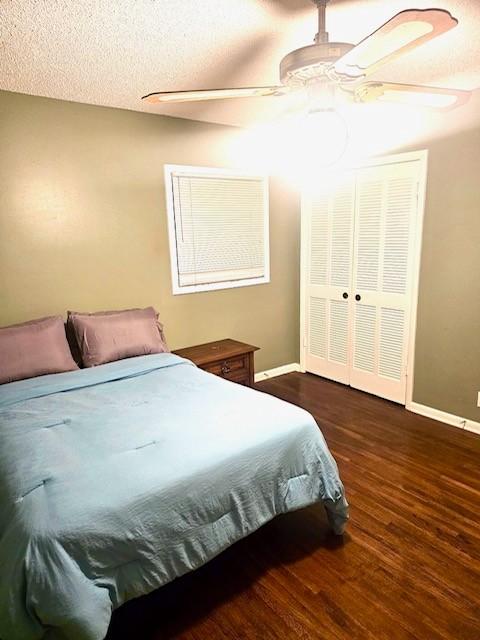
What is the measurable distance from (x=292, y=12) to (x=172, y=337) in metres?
2.40

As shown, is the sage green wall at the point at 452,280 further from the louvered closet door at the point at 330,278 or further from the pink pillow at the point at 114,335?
the pink pillow at the point at 114,335

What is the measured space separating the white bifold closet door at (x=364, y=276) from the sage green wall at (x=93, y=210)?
97cm

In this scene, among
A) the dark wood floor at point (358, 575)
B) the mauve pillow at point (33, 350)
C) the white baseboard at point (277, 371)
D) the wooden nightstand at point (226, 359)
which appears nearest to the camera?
the dark wood floor at point (358, 575)

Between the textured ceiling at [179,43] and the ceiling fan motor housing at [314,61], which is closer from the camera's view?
the ceiling fan motor housing at [314,61]

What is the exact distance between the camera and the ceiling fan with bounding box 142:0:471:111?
1048 millimetres

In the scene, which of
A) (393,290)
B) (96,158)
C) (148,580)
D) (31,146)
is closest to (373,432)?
(393,290)

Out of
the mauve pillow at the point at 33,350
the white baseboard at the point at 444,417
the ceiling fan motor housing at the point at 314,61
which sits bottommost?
the white baseboard at the point at 444,417

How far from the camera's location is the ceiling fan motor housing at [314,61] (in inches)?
53.9

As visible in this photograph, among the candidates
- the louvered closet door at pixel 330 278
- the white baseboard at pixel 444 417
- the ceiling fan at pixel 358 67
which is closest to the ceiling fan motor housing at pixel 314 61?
the ceiling fan at pixel 358 67

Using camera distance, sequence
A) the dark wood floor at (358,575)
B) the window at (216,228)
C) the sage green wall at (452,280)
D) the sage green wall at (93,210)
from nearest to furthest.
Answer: the dark wood floor at (358,575)
the sage green wall at (93,210)
the sage green wall at (452,280)
the window at (216,228)

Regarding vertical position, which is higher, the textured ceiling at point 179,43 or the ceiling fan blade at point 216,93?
the textured ceiling at point 179,43

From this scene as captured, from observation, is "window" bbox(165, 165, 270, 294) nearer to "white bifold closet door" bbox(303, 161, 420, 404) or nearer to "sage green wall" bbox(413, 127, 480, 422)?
"white bifold closet door" bbox(303, 161, 420, 404)

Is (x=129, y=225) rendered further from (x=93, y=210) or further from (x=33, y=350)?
(x=33, y=350)

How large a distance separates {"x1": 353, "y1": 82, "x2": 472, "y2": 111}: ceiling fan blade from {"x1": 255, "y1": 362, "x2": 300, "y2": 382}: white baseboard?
9.15 ft
